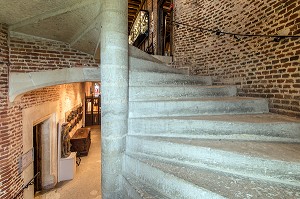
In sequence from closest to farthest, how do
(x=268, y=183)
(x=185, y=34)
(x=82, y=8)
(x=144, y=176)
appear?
1. (x=268, y=183)
2. (x=144, y=176)
3. (x=82, y=8)
4. (x=185, y=34)

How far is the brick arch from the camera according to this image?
374cm

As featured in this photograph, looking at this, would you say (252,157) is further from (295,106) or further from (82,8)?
(82,8)

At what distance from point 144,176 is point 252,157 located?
1.21 m

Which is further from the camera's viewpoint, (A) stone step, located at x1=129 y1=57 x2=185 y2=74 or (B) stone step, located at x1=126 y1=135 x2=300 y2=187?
(A) stone step, located at x1=129 y1=57 x2=185 y2=74

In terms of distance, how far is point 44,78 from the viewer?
400 cm

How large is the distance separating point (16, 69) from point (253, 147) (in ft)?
14.8

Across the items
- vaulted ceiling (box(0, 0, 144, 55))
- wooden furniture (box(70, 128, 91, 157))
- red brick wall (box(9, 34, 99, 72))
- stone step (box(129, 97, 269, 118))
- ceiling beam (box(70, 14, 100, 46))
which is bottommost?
wooden furniture (box(70, 128, 91, 157))

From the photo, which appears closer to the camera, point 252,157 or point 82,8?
point 252,157

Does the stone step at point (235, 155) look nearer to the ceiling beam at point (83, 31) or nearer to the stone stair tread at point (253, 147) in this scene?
the stone stair tread at point (253, 147)

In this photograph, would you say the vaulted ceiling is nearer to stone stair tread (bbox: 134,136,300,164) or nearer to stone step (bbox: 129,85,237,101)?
stone step (bbox: 129,85,237,101)

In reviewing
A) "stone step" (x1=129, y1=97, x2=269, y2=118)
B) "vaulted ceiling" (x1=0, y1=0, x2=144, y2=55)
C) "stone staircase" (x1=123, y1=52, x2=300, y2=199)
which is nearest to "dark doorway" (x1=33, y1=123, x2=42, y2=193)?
"vaulted ceiling" (x1=0, y1=0, x2=144, y2=55)

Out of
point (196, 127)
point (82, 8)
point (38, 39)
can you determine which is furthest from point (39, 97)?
point (196, 127)

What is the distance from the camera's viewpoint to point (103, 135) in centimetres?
257

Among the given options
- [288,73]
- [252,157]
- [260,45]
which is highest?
[260,45]
